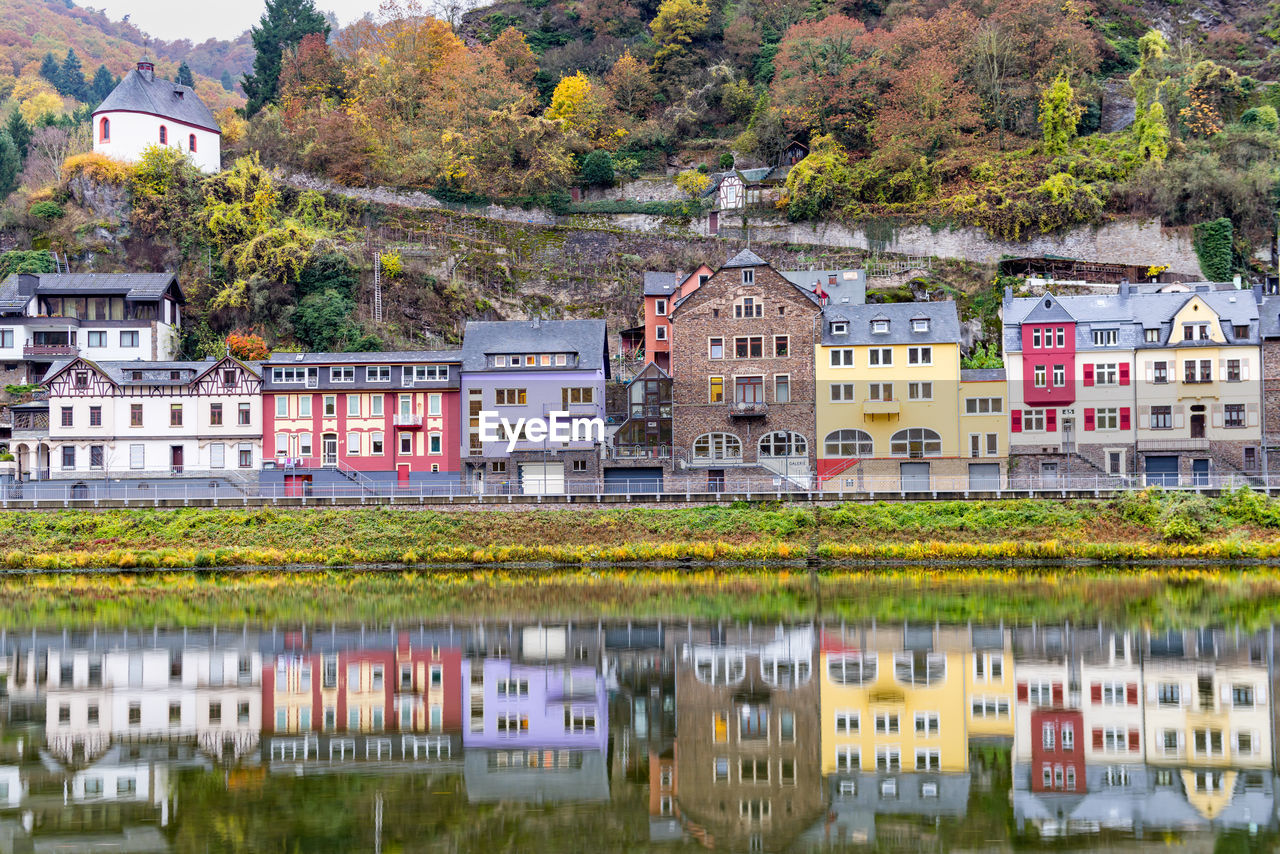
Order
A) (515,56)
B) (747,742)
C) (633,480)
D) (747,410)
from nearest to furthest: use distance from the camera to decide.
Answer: (747,742) → (633,480) → (747,410) → (515,56)

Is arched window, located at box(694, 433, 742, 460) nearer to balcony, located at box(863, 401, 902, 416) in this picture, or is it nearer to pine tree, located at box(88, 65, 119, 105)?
balcony, located at box(863, 401, 902, 416)

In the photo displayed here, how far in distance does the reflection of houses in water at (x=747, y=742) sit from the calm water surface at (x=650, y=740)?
66mm

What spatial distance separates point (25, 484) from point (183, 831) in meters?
40.3

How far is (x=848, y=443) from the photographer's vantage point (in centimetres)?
5388

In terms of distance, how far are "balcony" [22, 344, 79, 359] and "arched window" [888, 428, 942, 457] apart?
4002cm

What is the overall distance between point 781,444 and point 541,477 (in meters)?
10.9

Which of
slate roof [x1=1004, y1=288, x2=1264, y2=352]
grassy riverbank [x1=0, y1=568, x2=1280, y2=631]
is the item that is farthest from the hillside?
grassy riverbank [x1=0, y1=568, x2=1280, y2=631]

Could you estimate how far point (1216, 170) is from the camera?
66062 mm

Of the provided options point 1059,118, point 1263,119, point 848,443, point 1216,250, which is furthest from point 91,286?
point 1263,119

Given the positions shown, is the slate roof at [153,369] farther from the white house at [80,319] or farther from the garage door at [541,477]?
the garage door at [541,477]

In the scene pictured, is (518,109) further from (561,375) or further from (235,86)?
(235,86)

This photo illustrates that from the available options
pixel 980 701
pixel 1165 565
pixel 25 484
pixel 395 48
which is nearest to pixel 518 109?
pixel 395 48

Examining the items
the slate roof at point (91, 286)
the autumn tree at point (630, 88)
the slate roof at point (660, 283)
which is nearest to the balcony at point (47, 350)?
the slate roof at point (91, 286)

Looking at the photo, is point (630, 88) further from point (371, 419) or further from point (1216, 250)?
point (371, 419)
